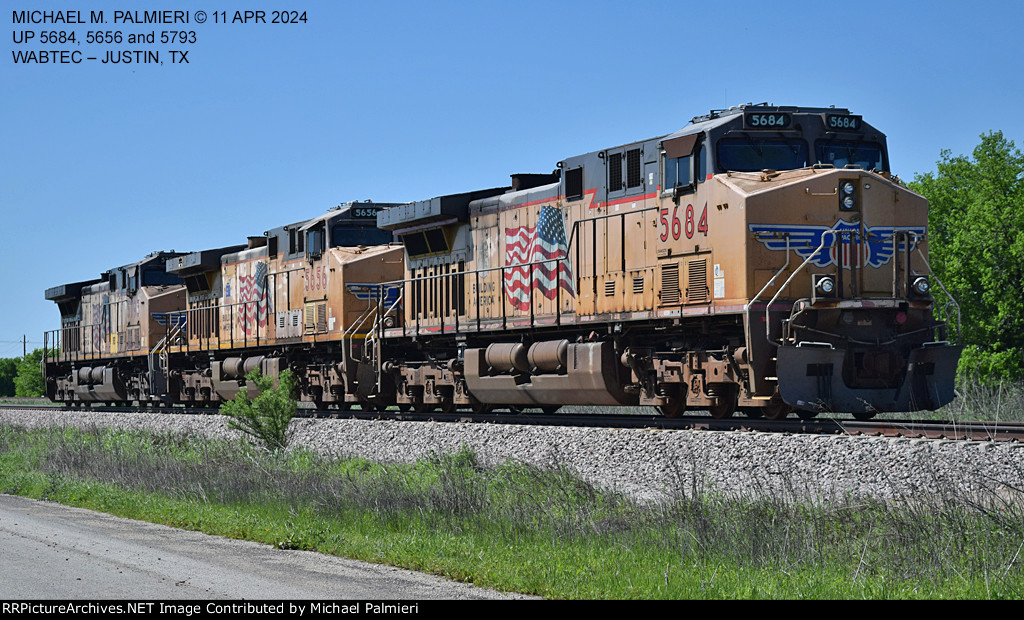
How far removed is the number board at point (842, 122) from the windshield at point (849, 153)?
0.59ft

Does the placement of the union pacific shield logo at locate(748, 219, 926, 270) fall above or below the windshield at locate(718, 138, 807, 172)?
below

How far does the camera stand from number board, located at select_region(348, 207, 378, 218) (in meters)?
24.3

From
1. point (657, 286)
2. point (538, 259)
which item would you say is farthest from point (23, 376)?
point (657, 286)

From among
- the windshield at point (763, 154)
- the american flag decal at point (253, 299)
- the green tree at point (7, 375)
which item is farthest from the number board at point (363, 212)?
the green tree at point (7, 375)

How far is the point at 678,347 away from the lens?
50.0 feet

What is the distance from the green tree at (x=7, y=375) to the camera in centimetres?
8594

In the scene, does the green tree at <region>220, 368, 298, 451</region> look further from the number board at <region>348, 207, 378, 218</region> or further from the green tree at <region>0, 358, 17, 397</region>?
the green tree at <region>0, 358, 17, 397</region>

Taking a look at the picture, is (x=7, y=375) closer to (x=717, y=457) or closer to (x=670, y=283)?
(x=670, y=283)

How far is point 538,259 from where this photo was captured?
18188mm

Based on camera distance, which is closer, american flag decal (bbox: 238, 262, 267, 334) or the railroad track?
the railroad track

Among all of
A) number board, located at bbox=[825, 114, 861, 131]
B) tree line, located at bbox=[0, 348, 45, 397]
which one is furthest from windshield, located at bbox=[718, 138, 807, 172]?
tree line, located at bbox=[0, 348, 45, 397]

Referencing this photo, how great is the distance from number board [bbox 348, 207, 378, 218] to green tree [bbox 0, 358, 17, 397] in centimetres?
7015

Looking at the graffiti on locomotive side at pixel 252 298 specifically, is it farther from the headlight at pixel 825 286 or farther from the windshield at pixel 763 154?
the headlight at pixel 825 286

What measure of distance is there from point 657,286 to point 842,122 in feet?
10.6
